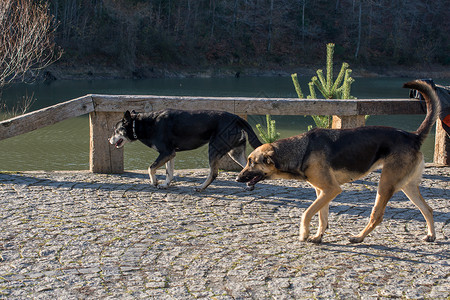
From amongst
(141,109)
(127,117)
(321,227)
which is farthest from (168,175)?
(321,227)

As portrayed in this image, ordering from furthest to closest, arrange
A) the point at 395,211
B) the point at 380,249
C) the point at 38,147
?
the point at 38,147 → the point at 395,211 → the point at 380,249

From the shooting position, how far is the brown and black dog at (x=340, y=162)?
581 cm

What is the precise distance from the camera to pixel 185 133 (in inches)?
320

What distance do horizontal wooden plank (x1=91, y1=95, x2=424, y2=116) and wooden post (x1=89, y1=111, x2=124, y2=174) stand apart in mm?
143

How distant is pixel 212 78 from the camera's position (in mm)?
57625

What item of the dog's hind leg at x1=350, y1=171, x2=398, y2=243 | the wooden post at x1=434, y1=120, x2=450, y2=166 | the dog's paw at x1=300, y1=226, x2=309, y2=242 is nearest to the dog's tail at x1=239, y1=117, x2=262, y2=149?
the dog's paw at x1=300, y1=226, x2=309, y2=242

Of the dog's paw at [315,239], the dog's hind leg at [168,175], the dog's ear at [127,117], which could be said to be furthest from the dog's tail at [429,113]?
the dog's ear at [127,117]

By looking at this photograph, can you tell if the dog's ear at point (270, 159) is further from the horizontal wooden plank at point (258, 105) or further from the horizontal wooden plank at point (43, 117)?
the horizontal wooden plank at point (43, 117)

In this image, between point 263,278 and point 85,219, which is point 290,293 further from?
point 85,219

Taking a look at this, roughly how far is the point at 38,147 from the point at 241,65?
4720 centimetres

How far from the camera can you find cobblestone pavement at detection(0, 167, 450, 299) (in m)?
4.72

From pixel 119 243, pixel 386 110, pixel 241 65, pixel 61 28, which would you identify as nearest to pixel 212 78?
pixel 241 65

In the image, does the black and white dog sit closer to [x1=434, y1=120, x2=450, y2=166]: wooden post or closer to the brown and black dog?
the brown and black dog

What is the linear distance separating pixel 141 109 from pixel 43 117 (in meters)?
1.48
